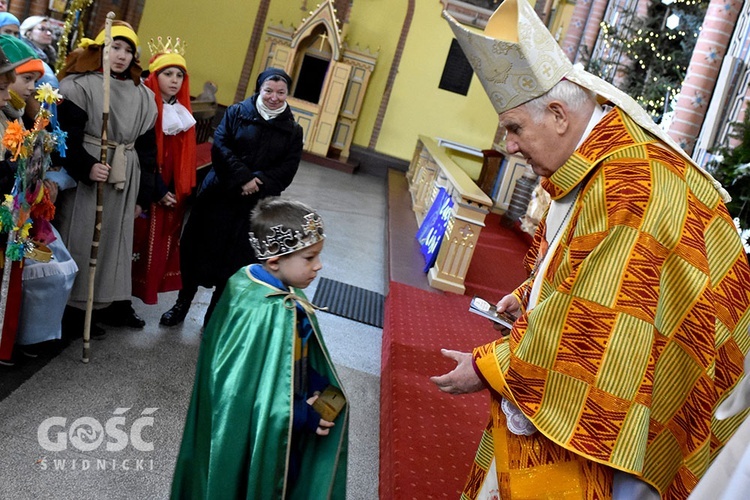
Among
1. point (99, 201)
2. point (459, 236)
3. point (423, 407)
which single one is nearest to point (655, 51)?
point (459, 236)

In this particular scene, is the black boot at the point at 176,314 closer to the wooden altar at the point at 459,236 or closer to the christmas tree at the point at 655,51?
the wooden altar at the point at 459,236

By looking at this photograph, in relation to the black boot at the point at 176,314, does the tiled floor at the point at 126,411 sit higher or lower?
lower

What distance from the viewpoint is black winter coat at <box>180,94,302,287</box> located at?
4863 mm

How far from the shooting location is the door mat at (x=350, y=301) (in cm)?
634

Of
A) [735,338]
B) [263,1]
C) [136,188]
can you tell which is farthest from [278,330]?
[263,1]

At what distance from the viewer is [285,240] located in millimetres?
2510

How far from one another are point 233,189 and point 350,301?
2.10 meters

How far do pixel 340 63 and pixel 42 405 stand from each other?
40.6 ft

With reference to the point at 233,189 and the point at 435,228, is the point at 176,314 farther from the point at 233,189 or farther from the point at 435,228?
the point at 435,228

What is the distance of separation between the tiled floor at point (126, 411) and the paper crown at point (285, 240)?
1.26 meters

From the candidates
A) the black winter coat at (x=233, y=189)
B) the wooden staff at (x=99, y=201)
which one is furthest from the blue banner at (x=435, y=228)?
the wooden staff at (x=99, y=201)

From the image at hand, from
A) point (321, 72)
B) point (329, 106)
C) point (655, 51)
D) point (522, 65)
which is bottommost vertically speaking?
point (329, 106)

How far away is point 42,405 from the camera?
3.73 meters

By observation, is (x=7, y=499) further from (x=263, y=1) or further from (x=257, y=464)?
(x=263, y=1)
